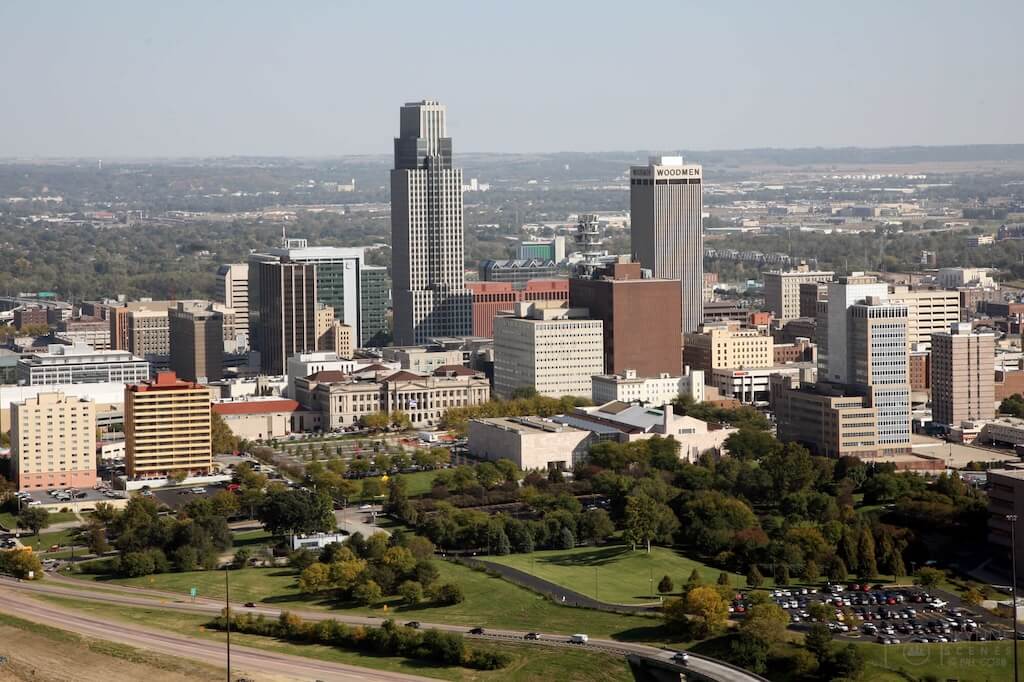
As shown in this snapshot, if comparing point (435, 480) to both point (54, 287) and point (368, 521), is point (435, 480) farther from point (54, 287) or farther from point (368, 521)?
point (54, 287)

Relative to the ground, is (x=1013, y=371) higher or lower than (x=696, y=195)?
lower

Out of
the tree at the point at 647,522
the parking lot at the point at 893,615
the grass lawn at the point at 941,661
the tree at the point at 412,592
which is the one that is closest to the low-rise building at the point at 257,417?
the tree at the point at 647,522

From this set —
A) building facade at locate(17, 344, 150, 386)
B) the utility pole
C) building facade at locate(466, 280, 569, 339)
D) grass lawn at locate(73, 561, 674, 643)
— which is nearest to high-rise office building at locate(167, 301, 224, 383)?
building facade at locate(17, 344, 150, 386)

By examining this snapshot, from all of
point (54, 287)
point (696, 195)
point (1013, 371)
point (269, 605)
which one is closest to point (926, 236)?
point (54, 287)

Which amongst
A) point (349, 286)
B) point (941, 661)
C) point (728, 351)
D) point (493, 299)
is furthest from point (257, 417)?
point (941, 661)

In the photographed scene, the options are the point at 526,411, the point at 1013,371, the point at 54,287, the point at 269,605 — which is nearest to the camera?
the point at 269,605
